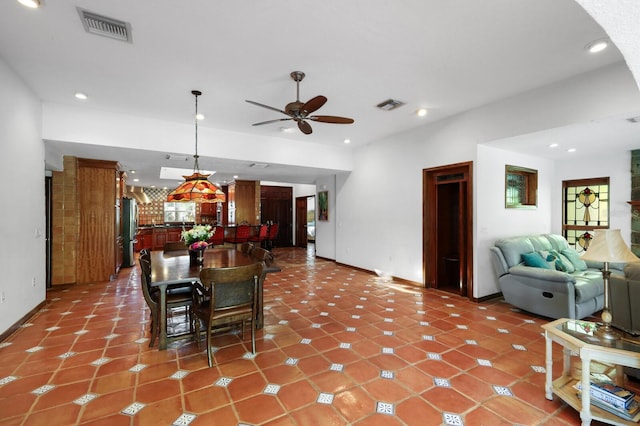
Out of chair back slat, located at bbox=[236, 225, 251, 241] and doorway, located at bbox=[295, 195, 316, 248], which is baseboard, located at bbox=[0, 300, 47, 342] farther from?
doorway, located at bbox=[295, 195, 316, 248]

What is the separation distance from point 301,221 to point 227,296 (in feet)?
29.5

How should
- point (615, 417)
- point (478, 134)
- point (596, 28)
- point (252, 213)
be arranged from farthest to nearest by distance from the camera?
point (252, 213), point (478, 134), point (596, 28), point (615, 417)

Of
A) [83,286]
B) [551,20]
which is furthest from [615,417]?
[83,286]

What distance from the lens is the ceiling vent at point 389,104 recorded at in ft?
13.1

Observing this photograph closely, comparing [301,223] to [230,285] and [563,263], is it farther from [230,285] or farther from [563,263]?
[230,285]

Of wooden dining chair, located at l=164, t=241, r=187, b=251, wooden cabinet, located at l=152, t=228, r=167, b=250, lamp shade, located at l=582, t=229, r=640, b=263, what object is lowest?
wooden cabinet, located at l=152, t=228, r=167, b=250

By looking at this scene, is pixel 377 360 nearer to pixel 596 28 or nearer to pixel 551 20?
pixel 551 20

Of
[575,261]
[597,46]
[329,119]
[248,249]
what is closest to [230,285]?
[248,249]

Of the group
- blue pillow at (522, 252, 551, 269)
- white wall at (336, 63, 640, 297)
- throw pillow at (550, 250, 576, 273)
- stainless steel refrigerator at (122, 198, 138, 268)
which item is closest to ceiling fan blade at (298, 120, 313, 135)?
white wall at (336, 63, 640, 297)

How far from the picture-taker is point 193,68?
3.09 meters

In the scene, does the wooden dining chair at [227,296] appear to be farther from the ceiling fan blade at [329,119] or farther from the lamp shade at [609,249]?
the lamp shade at [609,249]

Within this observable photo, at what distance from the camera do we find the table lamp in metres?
1.90

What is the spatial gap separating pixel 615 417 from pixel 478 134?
142 inches

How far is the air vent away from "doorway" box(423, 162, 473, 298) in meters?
4.55
